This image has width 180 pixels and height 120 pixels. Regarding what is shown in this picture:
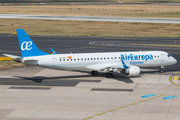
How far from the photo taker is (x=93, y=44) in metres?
89.7

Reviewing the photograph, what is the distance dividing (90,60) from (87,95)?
10456 mm

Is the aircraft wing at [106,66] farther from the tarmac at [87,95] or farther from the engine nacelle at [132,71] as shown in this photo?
the tarmac at [87,95]

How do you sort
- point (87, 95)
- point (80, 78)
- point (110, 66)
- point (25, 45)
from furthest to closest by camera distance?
point (80, 78), point (110, 66), point (25, 45), point (87, 95)

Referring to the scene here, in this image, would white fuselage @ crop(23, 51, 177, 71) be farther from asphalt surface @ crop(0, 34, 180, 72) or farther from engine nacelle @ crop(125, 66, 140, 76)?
asphalt surface @ crop(0, 34, 180, 72)

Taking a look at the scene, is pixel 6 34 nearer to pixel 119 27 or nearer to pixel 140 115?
pixel 119 27

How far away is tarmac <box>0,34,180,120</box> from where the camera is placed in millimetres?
35875

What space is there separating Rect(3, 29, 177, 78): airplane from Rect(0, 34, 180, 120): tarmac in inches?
85.0

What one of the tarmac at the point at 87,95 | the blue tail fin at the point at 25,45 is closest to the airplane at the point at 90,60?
the blue tail fin at the point at 25,45

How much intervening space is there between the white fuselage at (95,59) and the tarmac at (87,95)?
2521 mm

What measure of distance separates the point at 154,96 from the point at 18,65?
33679mm

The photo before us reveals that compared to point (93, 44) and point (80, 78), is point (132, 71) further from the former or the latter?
point (93, 44)

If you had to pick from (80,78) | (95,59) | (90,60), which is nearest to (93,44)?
(80,78)

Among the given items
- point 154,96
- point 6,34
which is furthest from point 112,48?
point 6,34

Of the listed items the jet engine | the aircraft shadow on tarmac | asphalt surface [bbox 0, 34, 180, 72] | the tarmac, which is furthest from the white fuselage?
asphalt surface [bbox 0, 34, 180, 72]
